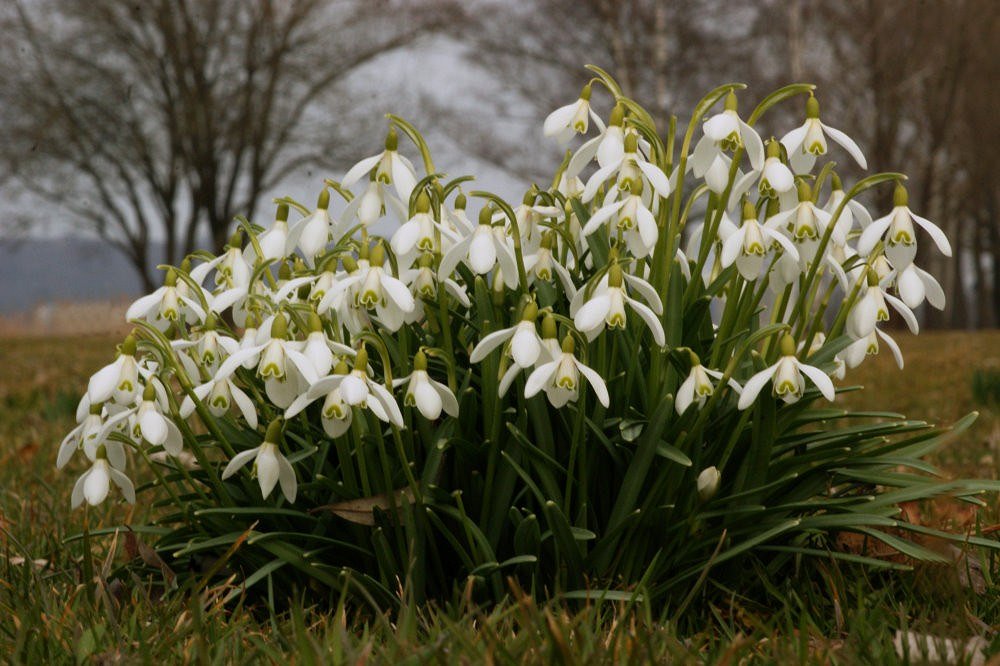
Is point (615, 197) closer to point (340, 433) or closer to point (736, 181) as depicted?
point (736, 181)

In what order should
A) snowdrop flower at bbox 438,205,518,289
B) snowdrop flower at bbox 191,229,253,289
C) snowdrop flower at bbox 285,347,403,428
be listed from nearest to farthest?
snowdrop flower at bbox 285,347,403,428, snowdrop flower at bbox 438,205,518,289, snowdrop flower at bbox 191,229,253,289

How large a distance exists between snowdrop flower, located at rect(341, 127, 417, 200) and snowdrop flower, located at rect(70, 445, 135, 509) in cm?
68

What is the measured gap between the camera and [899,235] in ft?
5.65

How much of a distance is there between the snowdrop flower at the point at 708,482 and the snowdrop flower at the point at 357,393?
0.57 meters

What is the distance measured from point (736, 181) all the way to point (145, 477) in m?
2.14

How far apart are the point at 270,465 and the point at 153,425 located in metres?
0.21

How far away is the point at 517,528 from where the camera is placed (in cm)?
178

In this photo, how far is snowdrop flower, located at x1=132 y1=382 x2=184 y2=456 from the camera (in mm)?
1690

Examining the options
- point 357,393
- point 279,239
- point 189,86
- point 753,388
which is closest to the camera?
point 357,393

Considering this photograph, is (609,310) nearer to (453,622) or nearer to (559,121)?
(559,121)

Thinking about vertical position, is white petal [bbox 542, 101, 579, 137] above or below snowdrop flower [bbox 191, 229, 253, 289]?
above

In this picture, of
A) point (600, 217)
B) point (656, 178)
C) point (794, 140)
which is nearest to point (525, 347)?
point (600, 217)

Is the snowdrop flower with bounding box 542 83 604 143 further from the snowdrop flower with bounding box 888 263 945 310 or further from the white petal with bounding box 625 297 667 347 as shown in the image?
the snowdrop flower with bounding box 888 263 945 310

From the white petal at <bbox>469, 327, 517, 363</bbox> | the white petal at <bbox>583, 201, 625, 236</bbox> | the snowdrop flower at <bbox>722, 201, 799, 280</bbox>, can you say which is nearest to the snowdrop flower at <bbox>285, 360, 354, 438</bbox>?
the white petal at <bbox>469, 327, 517, 363</bbox>
